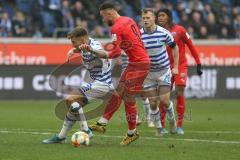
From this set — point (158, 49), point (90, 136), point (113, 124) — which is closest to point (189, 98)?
point (113, 124)

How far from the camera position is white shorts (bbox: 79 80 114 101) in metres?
12.8

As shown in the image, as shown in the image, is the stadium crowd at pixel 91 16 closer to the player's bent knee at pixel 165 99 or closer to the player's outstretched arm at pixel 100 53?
the player's bent knee at pixel 165 99

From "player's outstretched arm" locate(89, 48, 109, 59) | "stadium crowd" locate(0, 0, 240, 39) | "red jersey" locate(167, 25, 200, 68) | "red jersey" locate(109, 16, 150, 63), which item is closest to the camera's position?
"player's outstretched arm" locate(89, 48, 109, 59)

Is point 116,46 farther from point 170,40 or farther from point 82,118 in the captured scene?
point 170,40

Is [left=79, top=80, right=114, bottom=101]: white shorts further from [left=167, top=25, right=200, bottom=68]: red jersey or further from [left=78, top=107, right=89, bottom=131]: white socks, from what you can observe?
[left=167, top=25, right=200, bottom=68]: red jersey

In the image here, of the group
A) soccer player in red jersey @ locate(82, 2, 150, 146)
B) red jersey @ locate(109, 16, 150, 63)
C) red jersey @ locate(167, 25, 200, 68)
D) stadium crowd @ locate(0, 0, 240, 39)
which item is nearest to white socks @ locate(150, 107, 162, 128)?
soccer player in red jersey @ locate(82, 2, 150, 146)

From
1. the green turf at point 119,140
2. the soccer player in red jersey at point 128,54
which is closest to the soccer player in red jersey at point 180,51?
the green turf at point 119,140

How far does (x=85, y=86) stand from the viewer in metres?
12.8

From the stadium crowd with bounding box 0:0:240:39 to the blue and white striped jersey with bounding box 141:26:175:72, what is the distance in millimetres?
12396

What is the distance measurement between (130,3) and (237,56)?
496 centimetres

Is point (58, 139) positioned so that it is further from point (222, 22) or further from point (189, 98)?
point (222, 22)

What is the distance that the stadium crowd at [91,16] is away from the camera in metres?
27.5

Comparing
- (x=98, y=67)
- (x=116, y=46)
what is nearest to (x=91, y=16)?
(x=98, y=67)

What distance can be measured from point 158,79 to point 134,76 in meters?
1.79
